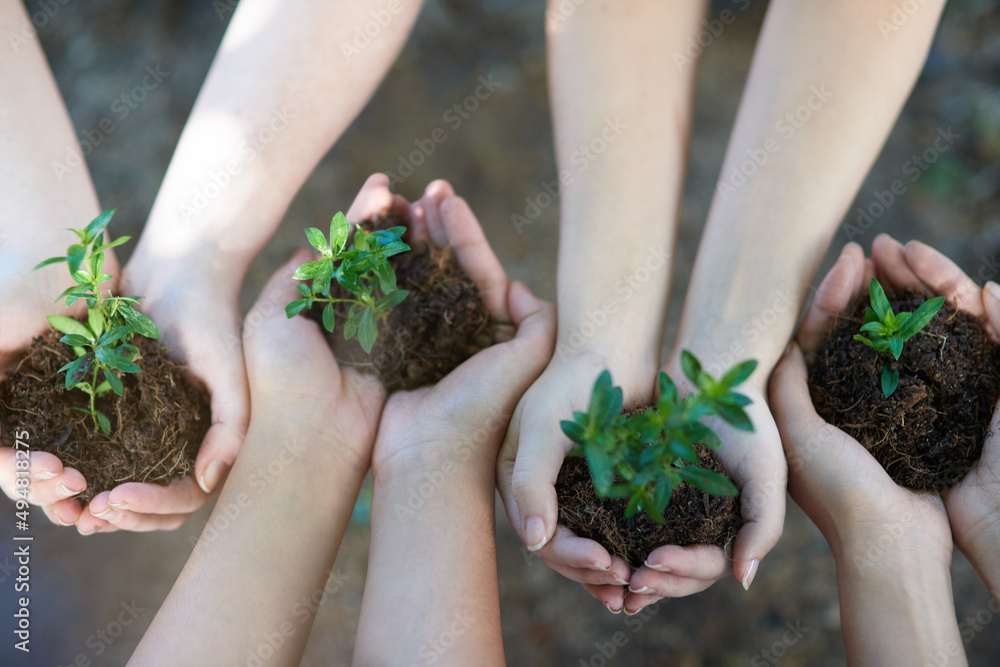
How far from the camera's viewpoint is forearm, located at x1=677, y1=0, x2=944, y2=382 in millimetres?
1818

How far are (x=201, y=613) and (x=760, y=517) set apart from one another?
1370 millimetres

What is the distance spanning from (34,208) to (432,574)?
60.4 inches

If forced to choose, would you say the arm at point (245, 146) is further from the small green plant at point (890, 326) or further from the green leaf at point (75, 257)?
the small green plant at point (890, 326)

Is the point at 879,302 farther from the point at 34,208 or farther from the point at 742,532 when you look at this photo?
the point at 34,208

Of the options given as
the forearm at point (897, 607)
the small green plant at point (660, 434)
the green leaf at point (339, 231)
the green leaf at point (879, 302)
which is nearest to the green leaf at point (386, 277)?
the green leaf at point (339, 231)

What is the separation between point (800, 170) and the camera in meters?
1.87

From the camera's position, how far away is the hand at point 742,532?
146 cm

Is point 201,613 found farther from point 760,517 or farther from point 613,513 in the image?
point 760,517

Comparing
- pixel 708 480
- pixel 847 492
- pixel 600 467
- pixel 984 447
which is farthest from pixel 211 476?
pixel 984 447

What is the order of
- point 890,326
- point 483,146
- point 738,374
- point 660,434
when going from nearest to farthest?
point 738,374 < point 660,434 < point 890,326 < point 483,146

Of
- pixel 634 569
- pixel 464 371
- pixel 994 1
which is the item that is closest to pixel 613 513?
pixel 634 569

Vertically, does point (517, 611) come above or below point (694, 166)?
below

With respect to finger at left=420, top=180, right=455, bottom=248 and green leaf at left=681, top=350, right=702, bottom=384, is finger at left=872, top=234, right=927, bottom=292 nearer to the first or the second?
green leaf at left=681, top=350, right=702, bottom=384

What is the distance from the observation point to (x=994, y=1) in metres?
3.05
